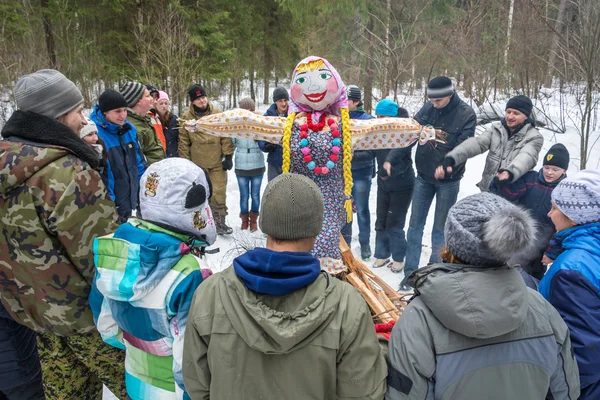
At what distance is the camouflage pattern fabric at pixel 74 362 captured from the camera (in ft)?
6.15

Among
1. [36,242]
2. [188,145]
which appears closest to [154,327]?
[36,242]

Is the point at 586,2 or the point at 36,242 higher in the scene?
the point at 586,2

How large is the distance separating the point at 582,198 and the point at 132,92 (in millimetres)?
3881

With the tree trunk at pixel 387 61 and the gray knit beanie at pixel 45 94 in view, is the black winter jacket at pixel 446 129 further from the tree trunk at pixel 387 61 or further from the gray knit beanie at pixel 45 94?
the tree trunk at pixel 387 61

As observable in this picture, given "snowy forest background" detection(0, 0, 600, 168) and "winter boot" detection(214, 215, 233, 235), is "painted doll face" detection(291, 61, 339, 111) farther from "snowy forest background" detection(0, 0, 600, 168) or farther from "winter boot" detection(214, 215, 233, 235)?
"snowy forest background" detection(0, 0, 600, 168)

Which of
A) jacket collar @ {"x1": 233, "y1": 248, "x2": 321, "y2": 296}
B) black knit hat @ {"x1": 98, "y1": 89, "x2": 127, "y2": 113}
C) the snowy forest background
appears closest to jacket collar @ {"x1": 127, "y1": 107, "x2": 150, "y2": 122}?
black knit hat @ {"x1": 98, "y1": 89, "x2": 127, "y2": 113}

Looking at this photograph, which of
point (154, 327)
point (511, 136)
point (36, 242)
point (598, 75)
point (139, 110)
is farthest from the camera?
point (598, 75)

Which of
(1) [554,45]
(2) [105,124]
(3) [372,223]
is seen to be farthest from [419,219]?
(1) [554,45]

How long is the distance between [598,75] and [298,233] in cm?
619

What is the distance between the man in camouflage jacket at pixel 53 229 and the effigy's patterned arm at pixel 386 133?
166cm

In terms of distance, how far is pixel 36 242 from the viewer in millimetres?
1689

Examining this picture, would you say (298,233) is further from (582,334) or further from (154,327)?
(582,334)

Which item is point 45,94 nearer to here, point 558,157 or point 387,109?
point 387,109

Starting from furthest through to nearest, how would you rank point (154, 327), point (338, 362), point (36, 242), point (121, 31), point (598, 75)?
1. point (121, 31)
2. point (598, 75)
3. point (36, 242)
4. point (154, 327)
5. point (338, 362)
